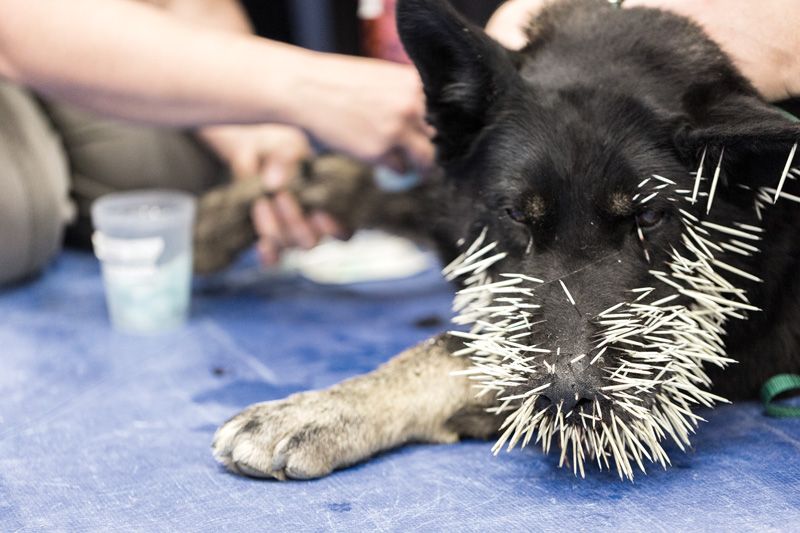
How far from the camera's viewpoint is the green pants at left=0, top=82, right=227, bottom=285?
261cm

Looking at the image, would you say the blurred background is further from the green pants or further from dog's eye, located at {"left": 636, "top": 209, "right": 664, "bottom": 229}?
dog's eye, located at {"left": 636, "top": 209, "right": 664, "bottom": 229}

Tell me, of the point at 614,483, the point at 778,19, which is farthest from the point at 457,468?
the point at 778,19

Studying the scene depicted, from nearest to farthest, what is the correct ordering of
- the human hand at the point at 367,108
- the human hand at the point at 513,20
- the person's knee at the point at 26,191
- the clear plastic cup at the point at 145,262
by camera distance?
the human hand at the point at 513,20
the human hand at the point at 367,108
the clear plastic cup at the point at 145,262
the person's knee at the point at 26,191

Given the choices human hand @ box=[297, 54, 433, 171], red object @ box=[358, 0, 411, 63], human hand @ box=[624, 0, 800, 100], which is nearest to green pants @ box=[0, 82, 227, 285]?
red object @ box=[358, 0, 411, 63]

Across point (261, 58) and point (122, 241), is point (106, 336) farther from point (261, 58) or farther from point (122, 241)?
point (261, 58)

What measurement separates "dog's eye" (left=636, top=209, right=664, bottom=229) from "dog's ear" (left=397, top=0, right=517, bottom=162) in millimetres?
360

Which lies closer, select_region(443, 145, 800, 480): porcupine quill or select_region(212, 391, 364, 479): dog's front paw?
select_region(443, 145, 800, 480): porcupine quill

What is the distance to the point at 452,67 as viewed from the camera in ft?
5.38

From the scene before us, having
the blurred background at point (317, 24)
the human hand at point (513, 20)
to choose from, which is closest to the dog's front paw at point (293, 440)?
the human hand at point (513, 20)

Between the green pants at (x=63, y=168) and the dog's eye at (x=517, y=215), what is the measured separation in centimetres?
169

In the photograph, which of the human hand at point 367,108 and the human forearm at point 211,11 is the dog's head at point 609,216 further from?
the human forearm at point 211,11

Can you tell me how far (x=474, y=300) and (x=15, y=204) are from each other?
5.12ft

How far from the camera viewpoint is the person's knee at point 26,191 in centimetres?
257

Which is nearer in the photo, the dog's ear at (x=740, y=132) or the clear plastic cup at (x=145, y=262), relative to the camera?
the dog's ear at (x=740, y=132)
